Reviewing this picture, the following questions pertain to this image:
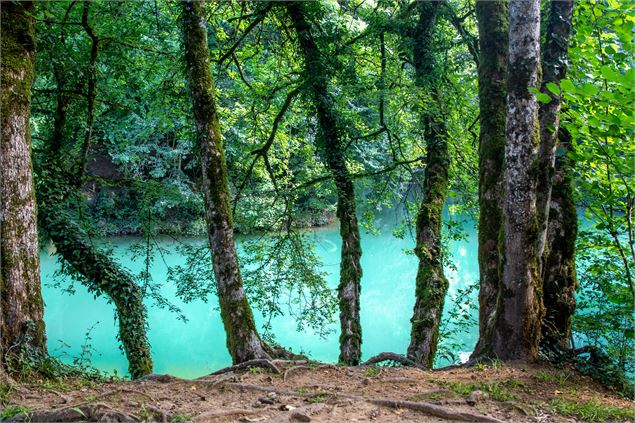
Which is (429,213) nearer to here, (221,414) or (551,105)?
(551,105)

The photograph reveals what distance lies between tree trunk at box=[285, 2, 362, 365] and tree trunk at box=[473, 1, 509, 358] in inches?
84.7

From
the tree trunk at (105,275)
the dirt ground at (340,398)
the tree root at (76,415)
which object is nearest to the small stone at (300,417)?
the dirt ground at (340,398)

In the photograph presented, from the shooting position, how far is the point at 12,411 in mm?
3391

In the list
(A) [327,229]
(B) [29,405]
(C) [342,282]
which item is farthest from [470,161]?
(A) [327,229]

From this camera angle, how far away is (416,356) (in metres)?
6.34

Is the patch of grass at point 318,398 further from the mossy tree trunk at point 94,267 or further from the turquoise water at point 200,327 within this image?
the turquoise water at point 200,327

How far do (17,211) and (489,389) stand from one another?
3794 millimetres

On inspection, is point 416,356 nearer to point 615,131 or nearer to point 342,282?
point 342,282

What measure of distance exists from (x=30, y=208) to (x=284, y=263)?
367 centimetres

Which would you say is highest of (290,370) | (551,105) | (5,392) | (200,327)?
(200,327)

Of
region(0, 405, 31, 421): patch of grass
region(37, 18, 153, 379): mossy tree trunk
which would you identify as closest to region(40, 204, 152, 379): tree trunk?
region(37, 18, 153, 379): mossy tree trunk

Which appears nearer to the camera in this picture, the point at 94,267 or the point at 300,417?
the point at 300,417

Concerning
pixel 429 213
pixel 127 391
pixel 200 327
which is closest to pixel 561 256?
pixel 429 213

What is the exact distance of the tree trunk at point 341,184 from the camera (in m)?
7.00
